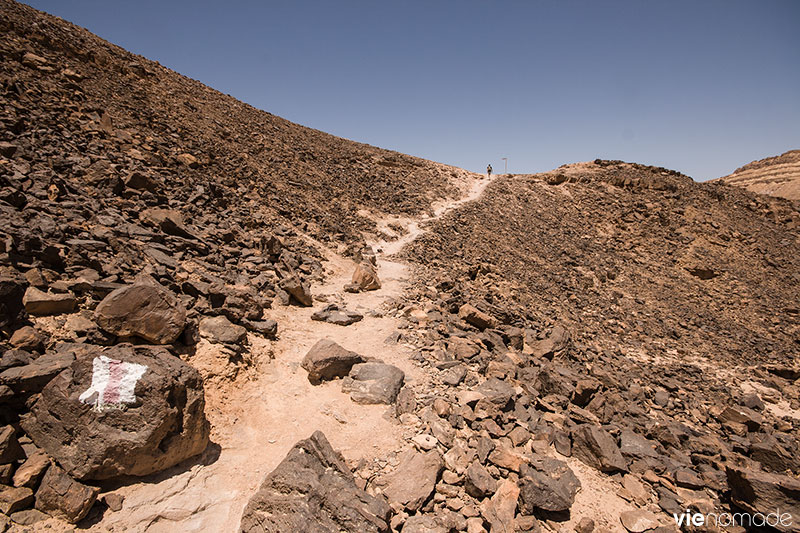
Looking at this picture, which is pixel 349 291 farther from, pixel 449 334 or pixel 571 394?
pixel 571 394

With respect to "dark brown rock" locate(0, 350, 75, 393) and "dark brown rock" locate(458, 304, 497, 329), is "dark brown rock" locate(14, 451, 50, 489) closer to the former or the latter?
"dark brown rock" locate(0, 350, 75, 393)

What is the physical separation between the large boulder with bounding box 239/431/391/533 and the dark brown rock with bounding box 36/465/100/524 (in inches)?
64.5

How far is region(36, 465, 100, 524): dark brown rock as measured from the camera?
11.8ft

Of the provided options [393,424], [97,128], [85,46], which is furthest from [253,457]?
[85,46]

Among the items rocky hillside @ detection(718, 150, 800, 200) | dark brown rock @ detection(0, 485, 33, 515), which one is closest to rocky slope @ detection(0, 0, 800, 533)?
dark brown rock @ detection(0, 485, 33, 515)

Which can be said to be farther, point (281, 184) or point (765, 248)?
point (765, 248)

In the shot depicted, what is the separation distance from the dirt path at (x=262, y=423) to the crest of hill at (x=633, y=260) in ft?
16.2

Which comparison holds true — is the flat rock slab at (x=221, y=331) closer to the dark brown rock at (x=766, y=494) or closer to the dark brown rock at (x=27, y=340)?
the dark brown rock at (x=27, y=340)

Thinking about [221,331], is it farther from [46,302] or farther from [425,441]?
[425,441]

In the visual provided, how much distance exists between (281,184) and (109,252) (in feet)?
39.3

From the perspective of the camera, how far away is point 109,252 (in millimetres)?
7617

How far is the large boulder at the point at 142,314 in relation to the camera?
18.4 ft

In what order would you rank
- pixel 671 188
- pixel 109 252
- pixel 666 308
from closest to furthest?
pixel 109 252
pixel 666 308
pixel 671 188

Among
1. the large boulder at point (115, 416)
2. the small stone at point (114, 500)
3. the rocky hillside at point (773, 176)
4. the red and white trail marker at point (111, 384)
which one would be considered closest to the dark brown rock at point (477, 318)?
the large boulder at point (115, 416)
